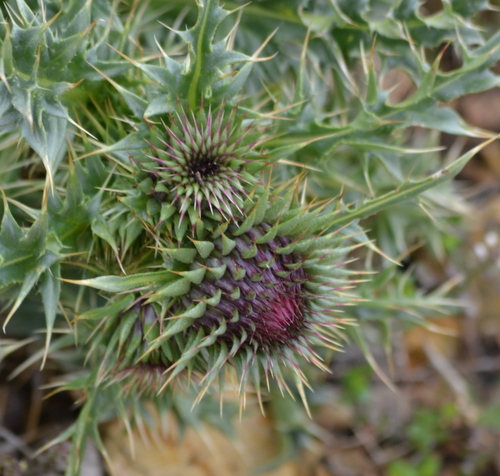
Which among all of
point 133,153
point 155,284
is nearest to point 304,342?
point 155,284

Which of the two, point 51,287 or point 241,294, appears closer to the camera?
point 241,294

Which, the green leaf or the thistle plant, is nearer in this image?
the thistle plant

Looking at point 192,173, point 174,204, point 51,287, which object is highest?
point 192,173

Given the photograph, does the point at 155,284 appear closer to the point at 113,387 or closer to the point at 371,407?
the point at 113,387

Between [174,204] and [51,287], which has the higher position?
[174,204]

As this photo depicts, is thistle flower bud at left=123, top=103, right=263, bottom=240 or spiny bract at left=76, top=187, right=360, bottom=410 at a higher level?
thistle flower bud at left=123, top=103, right=263, bottom=240

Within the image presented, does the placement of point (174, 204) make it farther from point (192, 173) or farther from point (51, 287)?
point (51, 287)

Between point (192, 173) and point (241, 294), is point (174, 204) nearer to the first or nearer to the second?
point (192, 173)

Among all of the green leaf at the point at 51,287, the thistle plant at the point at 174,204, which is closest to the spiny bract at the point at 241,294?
the thistle plant at the point at 174,204

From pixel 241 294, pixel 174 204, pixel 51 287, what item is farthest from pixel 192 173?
pixel 51 287

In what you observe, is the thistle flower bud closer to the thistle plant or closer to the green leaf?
the thistle plant

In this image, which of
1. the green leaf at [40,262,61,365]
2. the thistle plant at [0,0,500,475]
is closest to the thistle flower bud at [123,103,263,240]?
the thistle plant at [0,0,500,475]
